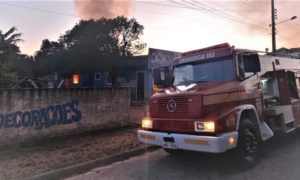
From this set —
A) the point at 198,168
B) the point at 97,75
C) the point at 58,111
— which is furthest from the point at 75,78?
the point at 198,168

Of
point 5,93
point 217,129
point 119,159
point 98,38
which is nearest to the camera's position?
point 217,129

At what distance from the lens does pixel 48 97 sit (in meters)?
9.13

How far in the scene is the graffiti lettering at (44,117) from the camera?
8.20 meters

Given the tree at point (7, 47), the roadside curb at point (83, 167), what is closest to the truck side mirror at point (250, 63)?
the roadside curb at point (83, 167)

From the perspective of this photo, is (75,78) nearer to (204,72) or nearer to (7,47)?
(7,47)

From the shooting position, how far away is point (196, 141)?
5.77 metres

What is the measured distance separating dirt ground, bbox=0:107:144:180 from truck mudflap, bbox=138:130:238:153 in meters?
1.83

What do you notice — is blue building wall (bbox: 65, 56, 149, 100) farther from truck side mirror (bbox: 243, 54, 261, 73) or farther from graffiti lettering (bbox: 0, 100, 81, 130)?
truck side mirror (bbox: 243, 54, 261, 73)

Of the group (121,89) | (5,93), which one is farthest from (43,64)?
(5,93)

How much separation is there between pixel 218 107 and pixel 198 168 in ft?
4.97

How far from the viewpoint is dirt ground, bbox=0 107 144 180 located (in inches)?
250

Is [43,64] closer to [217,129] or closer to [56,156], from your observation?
[56,156]

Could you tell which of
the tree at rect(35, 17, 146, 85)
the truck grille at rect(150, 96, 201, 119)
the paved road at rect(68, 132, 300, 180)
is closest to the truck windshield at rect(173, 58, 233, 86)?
the truck grille at rect(150, 96, 201, 119)

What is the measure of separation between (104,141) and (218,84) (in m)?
4.22
